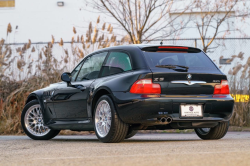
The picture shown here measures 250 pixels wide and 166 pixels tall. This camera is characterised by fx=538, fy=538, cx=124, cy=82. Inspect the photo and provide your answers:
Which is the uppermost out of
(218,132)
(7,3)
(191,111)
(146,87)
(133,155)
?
(7,3)

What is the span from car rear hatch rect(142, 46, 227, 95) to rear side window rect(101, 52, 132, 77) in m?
0.32

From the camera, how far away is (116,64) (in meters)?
8.58

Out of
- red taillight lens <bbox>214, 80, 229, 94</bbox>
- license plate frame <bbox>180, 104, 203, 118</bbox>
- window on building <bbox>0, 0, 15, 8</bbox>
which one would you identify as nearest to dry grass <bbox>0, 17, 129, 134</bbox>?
license plate frame <bbox>180, 104, 203, 118</bbox>

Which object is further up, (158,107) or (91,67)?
(91,67)

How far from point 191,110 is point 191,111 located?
16 millimetres

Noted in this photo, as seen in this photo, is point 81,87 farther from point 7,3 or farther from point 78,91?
point 7,3

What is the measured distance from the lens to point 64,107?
9430mm

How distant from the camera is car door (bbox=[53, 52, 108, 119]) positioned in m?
8.91

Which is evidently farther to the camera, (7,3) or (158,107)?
(7,3)

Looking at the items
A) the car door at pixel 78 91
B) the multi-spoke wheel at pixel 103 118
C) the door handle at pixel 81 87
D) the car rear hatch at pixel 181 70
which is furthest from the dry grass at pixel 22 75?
the car rear hatch at pixel 181 70

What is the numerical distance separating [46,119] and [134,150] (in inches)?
132

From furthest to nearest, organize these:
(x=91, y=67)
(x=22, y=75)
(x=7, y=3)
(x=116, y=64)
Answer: (x=7, y=3) → (x=22, y=75) → (x=91, y=67) → (x=116, y=64)

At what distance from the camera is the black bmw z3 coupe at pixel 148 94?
25.6ft

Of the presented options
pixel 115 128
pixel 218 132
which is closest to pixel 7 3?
pixel 218 132
